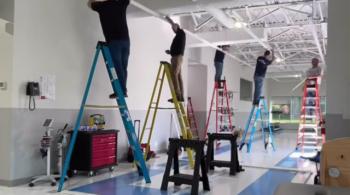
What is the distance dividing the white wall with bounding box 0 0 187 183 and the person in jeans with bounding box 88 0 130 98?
725 millimetres

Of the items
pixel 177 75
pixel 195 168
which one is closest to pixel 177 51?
pixel 177 75

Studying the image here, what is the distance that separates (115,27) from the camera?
5.69 metres

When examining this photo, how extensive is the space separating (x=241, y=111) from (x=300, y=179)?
11.6m

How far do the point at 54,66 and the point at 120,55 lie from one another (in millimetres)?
1116

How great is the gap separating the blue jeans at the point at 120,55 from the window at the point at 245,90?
1274 cm

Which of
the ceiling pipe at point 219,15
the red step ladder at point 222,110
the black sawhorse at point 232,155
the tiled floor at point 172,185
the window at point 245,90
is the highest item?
the ceiling pipe at point 219,15

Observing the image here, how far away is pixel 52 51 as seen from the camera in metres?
5.69

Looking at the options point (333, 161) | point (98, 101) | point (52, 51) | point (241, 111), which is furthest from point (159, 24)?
point (241, 111)

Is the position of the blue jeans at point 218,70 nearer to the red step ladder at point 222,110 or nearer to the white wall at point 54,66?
the red step ladder at point 222,110

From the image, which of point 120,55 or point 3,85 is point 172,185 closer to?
point 120,55

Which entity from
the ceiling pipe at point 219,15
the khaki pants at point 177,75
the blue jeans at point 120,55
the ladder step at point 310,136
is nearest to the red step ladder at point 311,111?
the ladder step at point 310,136

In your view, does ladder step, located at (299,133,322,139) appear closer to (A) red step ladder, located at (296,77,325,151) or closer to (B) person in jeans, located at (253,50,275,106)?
(A) red step ladder, located at (296,77,325,151)

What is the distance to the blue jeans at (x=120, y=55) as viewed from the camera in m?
5.66

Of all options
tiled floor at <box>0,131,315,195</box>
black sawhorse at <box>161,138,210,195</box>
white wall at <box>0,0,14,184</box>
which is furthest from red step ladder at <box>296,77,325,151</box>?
white wall at <box>0,0,14,184</box>
